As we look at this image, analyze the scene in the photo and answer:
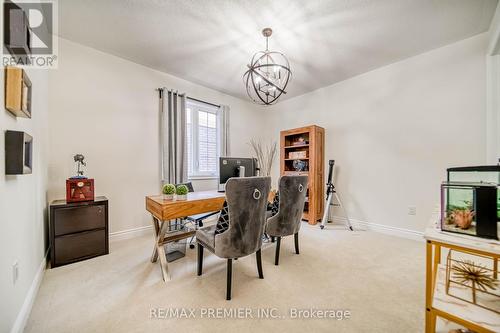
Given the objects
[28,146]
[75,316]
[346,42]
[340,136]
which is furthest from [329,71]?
[75,316]

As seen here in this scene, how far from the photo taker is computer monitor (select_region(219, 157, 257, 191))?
7.80 feet

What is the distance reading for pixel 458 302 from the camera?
0.90 metres

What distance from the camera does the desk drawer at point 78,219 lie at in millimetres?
1998

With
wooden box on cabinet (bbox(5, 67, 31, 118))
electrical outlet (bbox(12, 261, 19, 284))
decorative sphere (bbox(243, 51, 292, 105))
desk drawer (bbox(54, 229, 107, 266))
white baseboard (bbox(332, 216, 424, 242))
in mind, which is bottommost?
white baseboard (bbox(332, 216, 424, 242))

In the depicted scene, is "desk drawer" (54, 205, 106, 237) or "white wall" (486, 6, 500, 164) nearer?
"desk drawer" (54, 205, 106, 237)

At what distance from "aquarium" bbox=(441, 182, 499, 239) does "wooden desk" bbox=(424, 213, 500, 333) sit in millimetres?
51

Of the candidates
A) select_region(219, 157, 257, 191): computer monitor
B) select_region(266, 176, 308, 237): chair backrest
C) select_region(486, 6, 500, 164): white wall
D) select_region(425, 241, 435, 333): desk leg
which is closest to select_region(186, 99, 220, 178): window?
select_region(219, 157, 257, 191): computer monitor

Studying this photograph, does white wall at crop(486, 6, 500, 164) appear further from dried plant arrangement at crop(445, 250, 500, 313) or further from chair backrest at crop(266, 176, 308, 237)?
chair backrest at crop(266, 176, 308, 237)

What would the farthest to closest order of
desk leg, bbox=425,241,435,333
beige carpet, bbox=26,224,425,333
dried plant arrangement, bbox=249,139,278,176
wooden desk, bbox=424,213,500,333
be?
dried plant arrangement, bbox=249,139,278,176, beige carpet, bbox=26,224,425,333, desk leg, bbox=425,241,435,333, wooden desk, bbox=424,213,500,333

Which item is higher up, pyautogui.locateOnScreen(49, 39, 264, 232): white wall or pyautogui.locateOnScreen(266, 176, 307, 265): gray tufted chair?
pyautogui.locateOnScreen(49, 39, 264, 232): white wall

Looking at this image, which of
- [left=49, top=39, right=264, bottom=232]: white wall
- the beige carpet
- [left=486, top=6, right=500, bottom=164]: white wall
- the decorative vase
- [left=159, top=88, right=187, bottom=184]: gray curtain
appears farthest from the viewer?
the decorative vase

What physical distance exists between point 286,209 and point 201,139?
2.41 m

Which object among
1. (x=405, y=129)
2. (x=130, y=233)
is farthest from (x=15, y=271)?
(x=405, y=129)

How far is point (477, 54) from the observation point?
2359mm
